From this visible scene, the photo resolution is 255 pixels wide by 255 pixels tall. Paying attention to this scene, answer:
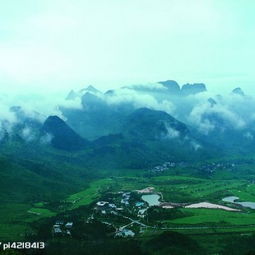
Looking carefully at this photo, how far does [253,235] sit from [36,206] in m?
59.9

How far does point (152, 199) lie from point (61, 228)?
4397cm

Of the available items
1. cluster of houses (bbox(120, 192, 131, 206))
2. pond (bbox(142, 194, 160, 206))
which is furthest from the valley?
cluster of houses (bbox(120, 192, 131, 206))

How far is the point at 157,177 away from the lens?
180 metres

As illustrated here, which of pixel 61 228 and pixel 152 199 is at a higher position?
pixel 152 199

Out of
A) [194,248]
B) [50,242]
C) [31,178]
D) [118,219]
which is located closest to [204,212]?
[118,219]

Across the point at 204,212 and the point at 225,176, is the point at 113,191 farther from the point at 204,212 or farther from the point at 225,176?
the point at 225,176

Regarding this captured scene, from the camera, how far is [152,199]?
13762 centimetres

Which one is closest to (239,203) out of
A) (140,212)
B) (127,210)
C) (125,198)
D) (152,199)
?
(152,199)

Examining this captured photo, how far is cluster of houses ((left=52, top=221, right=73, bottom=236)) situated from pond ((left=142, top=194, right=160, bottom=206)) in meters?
32.8

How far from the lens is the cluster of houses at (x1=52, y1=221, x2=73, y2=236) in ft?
310

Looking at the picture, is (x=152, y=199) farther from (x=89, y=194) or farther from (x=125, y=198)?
(x=89, y=194)

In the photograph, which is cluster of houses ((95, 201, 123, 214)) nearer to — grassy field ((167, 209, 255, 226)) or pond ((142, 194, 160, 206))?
pond ((142, 194, 160, 206))

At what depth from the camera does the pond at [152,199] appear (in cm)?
13112

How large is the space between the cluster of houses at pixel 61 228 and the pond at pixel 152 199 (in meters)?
32.8
